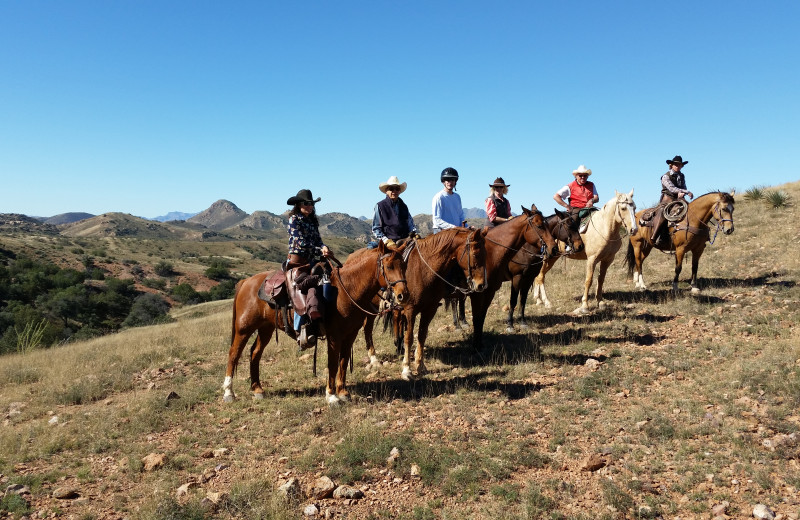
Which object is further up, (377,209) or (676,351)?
(377,209)

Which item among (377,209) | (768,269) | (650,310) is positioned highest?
(377,209)

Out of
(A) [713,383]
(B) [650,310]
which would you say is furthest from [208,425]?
(B) [650,310]

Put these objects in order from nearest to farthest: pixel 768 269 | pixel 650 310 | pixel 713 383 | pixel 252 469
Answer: pixel 252 469 → pixel 713 383 → pixel 650 310 → pixel 768 269

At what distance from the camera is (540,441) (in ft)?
18.0

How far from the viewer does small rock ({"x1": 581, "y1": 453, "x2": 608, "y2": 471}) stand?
4762 millimetres

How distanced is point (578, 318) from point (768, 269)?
253 inches

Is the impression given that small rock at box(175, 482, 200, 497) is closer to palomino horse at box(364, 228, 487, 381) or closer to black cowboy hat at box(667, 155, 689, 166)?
palomino horse at box(364, 228, 487, 381)

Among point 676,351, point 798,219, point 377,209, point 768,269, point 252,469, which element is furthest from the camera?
point 798,219

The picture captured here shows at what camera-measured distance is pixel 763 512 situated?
12.3 ft

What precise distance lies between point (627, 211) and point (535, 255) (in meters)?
3.10

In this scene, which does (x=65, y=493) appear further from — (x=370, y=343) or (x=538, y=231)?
(x=538, y=231)

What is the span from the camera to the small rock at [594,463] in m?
4.76

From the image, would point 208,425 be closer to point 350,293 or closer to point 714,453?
point 350,293

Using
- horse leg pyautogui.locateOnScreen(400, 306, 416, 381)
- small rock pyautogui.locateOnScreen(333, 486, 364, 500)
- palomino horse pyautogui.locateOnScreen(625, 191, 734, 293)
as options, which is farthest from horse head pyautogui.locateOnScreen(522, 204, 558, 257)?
small rock pyautogui.locateOnScreen(333, 486, 364, 500)
